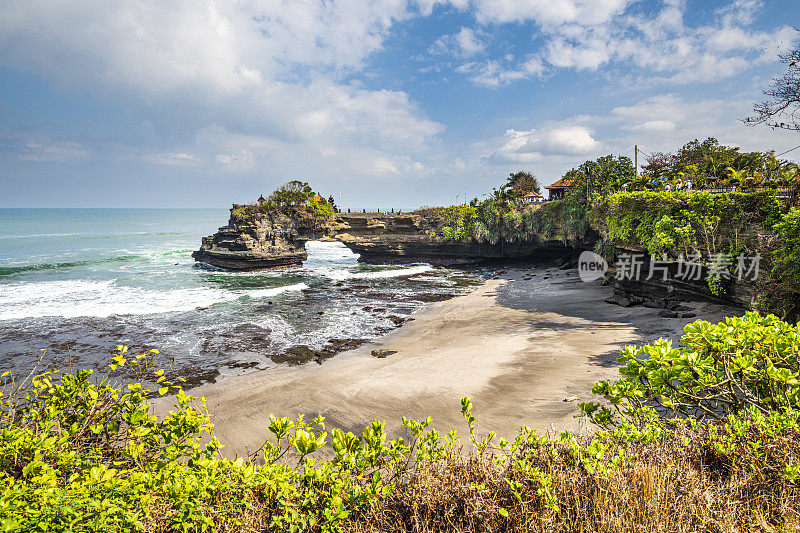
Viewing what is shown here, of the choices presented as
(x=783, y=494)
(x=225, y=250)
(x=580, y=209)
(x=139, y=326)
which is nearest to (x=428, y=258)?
(x=580, y=209)

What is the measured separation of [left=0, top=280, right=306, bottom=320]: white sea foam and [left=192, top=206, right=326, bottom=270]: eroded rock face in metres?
11.6

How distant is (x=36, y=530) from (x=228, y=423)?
29.6 feet

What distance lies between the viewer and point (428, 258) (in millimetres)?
47031

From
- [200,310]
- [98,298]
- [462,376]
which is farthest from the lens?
[98,298]

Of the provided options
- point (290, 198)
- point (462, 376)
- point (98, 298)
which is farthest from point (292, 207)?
point (462, 376)

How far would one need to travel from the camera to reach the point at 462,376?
11.8m

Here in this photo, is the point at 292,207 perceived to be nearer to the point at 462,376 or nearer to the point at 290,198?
the point at 290,198

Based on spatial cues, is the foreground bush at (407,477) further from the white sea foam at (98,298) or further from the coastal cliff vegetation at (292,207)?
the coastal cliff vegetation at (292,207)

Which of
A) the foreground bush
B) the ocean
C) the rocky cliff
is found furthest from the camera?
the rocky cliff

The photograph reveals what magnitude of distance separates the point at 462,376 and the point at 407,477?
8831mm

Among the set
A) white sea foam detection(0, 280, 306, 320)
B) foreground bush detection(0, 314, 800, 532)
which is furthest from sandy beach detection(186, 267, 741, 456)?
white sea foam detection(0, 280, 306, 320)

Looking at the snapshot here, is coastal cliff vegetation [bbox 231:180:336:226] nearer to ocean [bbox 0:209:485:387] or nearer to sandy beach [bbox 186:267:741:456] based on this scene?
ocean [bbox 0:209:485:387]

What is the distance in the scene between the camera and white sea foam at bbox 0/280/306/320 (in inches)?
909

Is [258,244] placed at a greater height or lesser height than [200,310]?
greater
